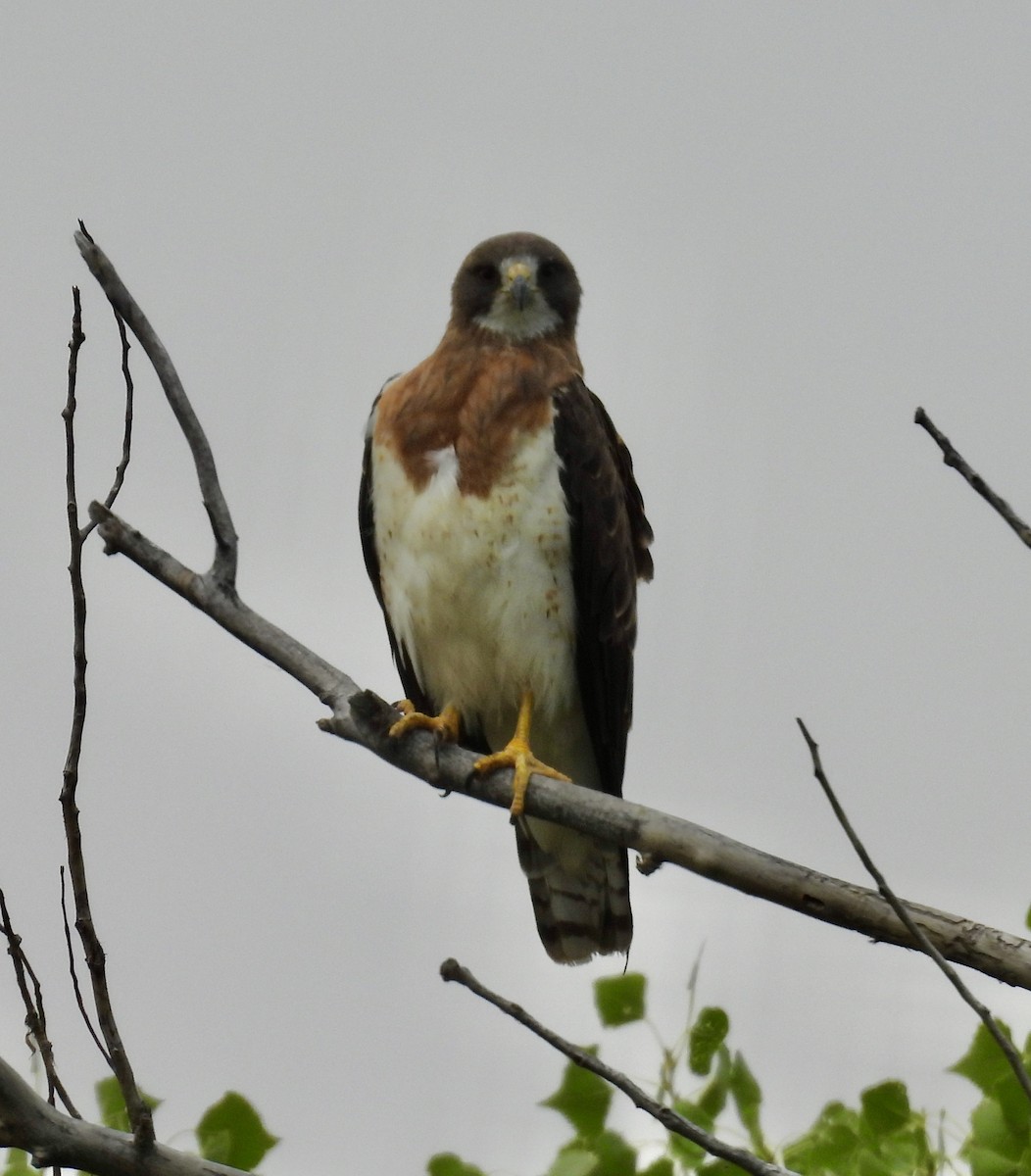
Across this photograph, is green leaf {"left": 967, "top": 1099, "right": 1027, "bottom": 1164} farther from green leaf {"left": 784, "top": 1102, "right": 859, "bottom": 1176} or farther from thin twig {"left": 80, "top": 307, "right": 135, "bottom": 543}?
thin twig {"left": 80, "top": 307, "right": 135, "bottom": 543}

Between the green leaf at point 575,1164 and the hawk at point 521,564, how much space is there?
150 centimetres

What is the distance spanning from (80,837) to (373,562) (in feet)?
9.17

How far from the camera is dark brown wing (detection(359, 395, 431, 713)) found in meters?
5.54

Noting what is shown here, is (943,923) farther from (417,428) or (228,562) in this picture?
(417,428)

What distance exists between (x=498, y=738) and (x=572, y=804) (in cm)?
174

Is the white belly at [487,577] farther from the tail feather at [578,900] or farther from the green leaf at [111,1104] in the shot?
the green leaf at [111,1104]

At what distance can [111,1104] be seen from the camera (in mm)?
3271

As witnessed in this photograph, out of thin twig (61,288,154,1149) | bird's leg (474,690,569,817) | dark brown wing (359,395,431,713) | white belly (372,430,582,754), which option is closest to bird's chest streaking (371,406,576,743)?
white belly (372,430,582,754)

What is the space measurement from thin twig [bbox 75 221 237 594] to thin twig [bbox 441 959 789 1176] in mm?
1597

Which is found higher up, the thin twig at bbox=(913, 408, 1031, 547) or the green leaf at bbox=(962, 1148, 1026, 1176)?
the thin twig at bbox=(913, 408, 1031, 547)

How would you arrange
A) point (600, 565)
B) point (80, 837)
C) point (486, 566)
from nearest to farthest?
point (80, 837)
point (486, 566)
point (600, 565)

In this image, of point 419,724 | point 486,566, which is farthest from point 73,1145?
point 486,566

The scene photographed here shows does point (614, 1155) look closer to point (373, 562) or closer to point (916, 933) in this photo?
point (916, 933)

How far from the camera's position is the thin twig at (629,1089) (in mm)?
2658
